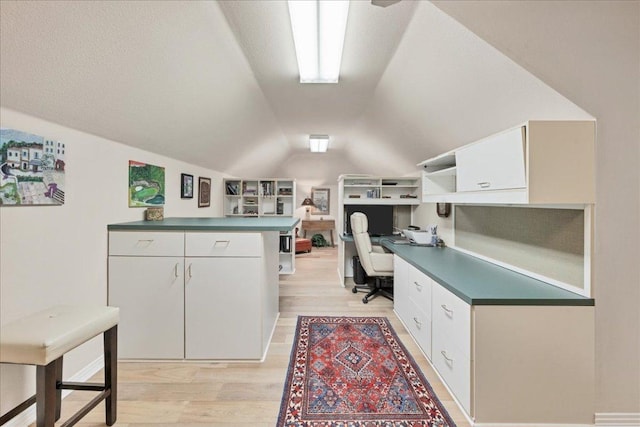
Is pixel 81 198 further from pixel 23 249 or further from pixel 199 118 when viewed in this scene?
pixel 199 118

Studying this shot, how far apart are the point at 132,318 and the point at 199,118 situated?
1921 mm

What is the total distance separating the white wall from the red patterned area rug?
1480mm

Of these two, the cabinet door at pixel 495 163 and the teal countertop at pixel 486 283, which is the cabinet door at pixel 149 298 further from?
the cabinet door at pixel 495 163

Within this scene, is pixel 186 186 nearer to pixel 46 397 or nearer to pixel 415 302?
pixel 46 397

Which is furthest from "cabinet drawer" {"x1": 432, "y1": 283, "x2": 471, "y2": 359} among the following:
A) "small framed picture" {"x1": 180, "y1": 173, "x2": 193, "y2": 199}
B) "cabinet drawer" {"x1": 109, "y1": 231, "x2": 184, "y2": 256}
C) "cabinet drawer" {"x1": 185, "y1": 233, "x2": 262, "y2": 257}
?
"small framed picture" {"x1": 180, "y1": 173, "x2": 193, "y2": 199}

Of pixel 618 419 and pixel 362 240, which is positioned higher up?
pixel 362 240

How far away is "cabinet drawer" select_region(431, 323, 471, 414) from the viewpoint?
1.58 meters

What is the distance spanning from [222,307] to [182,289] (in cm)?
34

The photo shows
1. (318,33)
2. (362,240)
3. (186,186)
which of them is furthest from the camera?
(186,186)

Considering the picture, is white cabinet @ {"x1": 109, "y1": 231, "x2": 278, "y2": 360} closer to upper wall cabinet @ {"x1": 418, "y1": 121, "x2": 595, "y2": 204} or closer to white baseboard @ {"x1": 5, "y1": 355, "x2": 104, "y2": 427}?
white baseboard @ {"x1": 5, "y1": 355, "x2": 104, "y2": 427}

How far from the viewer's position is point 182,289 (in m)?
2.14

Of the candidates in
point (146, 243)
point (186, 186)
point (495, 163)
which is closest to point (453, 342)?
point (495, 163)

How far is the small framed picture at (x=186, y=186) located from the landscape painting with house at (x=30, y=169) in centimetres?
173

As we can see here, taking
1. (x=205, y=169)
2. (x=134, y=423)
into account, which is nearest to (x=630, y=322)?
(x=134, y=423)
